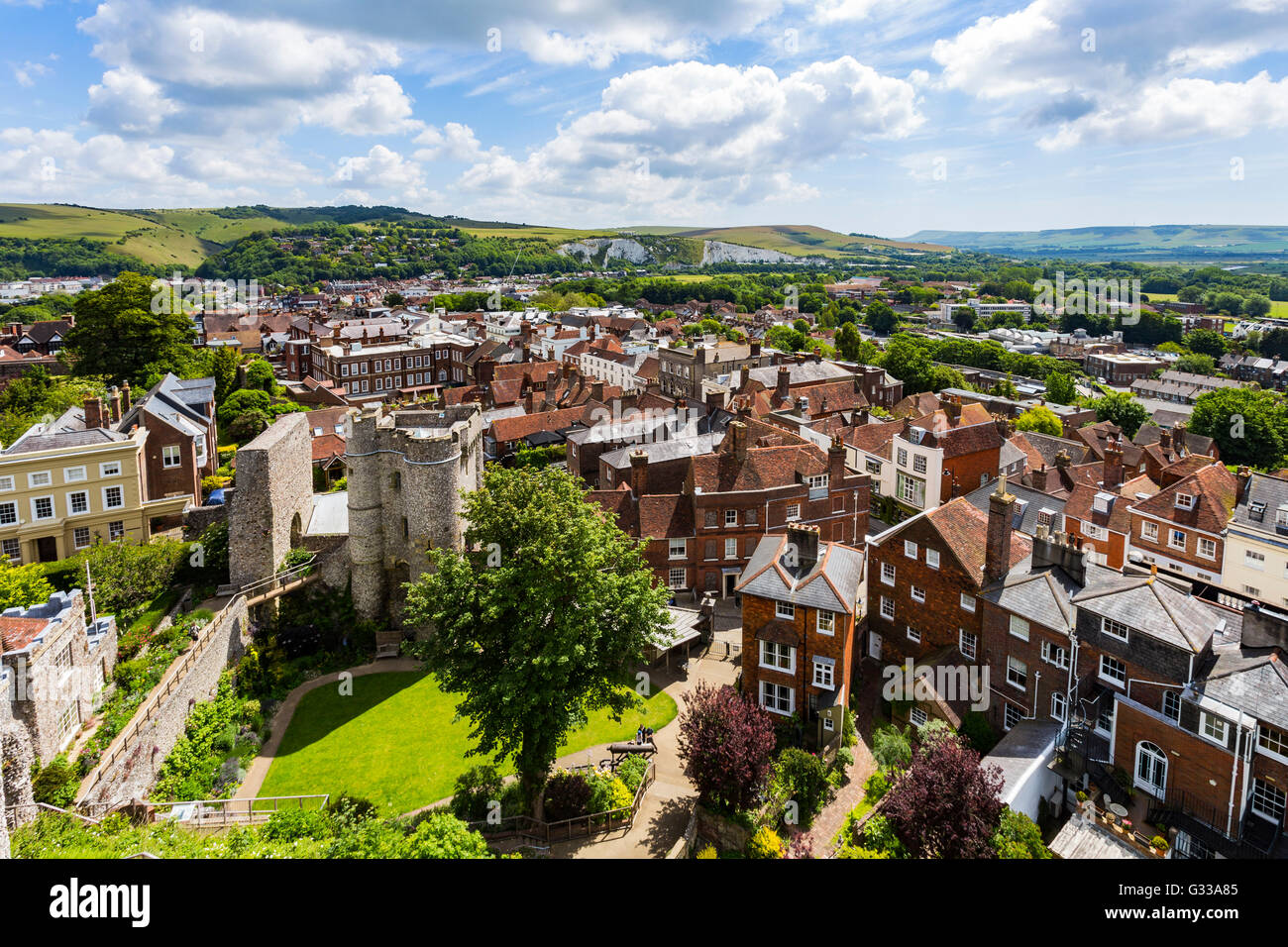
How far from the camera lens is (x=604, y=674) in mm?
23703

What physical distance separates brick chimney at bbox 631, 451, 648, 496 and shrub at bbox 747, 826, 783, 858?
2062cm

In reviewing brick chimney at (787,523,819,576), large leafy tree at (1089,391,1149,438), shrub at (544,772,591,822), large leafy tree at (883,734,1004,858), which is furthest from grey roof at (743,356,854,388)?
large leafy tree at (883,734,1004,858)

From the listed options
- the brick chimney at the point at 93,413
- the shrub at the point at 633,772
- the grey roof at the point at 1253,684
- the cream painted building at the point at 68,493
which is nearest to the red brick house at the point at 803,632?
the shrub at the point at 633,772

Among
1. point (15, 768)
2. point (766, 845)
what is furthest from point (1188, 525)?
point (15, 768)

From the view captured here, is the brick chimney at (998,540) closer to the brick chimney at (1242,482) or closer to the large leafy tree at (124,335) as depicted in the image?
the brick chimney at (1242,482)

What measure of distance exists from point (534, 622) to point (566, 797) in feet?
18.6

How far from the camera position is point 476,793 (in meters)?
23.5

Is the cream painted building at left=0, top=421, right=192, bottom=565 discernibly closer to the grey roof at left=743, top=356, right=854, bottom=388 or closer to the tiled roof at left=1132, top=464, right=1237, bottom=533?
the grey roof at left=743, top=356, right=854, bottom=388

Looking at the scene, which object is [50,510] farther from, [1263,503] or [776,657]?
[1263,503]

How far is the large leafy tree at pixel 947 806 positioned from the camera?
58.2 feet

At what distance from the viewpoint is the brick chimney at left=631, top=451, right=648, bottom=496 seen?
127 ft

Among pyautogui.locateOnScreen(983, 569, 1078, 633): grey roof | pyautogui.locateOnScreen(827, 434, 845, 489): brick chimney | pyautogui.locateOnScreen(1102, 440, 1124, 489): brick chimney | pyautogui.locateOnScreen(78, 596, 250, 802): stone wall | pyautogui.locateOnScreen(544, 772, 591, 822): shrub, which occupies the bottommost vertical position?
pyautogui.locateOnScreen(544, 772, 591, 822): shrub
